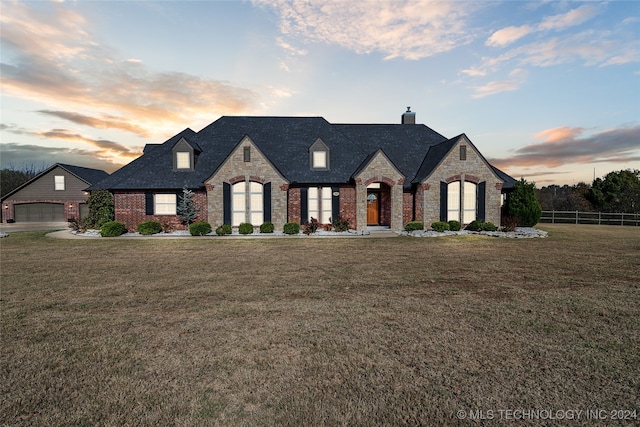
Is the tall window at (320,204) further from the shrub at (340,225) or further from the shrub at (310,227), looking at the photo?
the shrub at (340,225)

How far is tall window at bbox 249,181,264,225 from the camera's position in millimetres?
22750

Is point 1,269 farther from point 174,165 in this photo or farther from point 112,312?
point 174,165

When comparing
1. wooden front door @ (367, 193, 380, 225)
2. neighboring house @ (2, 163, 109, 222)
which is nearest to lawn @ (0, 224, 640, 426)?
wooden front door @ (367, 193, 380, 225)

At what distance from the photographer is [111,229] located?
810 inches

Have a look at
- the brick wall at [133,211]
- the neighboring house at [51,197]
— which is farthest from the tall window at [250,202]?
the neighboring house at [51,197]

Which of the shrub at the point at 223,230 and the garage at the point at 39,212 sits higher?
the garage at the point at 39,212

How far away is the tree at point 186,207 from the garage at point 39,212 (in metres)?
24.3

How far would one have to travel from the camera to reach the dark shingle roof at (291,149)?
23422 millimetres

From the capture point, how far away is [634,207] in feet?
115

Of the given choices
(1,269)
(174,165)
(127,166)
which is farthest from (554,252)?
(127,166)

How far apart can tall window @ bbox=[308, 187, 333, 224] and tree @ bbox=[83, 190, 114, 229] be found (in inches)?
553

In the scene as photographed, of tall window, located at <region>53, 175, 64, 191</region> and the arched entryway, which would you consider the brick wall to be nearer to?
the arched entryway

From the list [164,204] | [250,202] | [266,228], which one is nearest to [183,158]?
[164,204]

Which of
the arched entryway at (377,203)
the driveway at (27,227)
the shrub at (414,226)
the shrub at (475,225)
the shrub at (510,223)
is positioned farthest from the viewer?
the driveway at (27,227)
